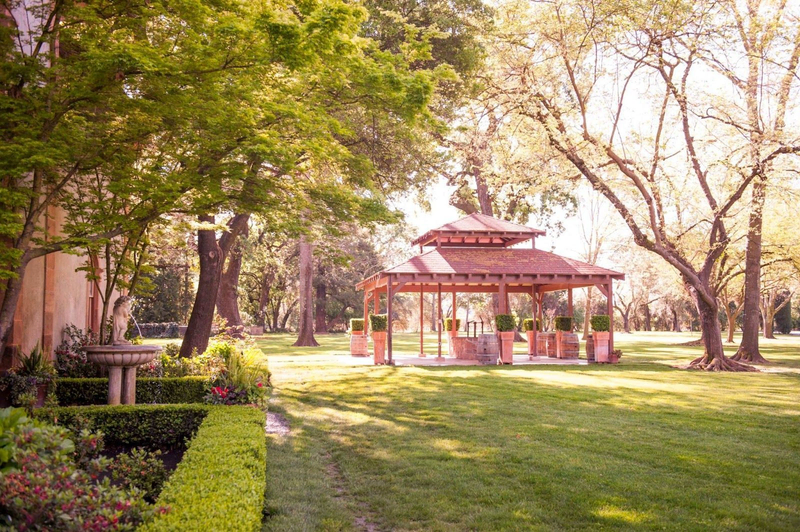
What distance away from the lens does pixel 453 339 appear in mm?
22234

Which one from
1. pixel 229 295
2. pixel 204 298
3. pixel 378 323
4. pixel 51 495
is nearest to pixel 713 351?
pixel 378 323

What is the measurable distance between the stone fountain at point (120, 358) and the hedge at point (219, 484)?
2682 millimetres

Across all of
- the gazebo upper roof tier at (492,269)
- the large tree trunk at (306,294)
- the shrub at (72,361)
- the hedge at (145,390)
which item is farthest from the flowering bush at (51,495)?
the large tree trunk at (306,294)

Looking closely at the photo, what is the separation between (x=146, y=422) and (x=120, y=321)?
2.04 meters

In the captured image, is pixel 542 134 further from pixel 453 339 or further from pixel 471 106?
pixel 453 339

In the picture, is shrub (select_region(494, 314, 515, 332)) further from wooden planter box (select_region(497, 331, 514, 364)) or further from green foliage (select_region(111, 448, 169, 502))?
green foliage (select_region(111, 448, 169, 502))

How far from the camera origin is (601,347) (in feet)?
64.5

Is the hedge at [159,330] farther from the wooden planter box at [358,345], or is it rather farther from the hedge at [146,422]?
the hedge at [146,422]

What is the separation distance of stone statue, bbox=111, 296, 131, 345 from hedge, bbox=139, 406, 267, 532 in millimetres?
3370

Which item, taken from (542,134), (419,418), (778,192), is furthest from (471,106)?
(419,418)

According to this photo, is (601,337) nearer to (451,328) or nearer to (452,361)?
(452,361)

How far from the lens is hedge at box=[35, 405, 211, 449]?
24.0 feet

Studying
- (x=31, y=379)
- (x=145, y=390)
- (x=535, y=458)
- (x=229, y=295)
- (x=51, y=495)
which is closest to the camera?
(x=51, y=495)

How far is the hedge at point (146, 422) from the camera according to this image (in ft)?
24.0
